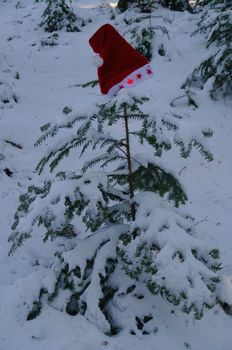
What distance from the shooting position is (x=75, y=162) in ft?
22.3

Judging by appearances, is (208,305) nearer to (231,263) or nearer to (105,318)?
(105,318)

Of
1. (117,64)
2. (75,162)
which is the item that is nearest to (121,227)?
(117,64)

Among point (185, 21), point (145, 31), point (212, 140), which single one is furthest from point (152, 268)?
point (185, 21)

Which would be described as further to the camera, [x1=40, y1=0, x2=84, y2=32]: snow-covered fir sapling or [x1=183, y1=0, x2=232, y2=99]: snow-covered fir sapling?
[x1=40, y1=0, x2=84, y2=32]: snow-covered fir sapling

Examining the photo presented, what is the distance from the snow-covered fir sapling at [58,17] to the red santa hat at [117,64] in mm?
11153

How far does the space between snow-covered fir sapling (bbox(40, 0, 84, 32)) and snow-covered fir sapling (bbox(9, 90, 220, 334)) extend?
11188 mm

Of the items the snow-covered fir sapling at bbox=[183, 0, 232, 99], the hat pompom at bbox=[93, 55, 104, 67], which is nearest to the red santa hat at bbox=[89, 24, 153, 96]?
the hat pompom at bbox=[93, 55, 104, 67]

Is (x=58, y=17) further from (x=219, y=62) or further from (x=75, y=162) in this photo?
(x=75, y=162)

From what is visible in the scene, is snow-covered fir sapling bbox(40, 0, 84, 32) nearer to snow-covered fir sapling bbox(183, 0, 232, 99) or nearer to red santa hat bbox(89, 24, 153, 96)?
snow-covered fir sapling bbox(183, 0, 232, 99)

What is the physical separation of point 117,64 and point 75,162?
3.71 metres

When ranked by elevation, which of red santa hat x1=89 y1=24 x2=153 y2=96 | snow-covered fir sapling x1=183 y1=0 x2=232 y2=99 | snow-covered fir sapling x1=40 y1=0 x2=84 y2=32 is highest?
red santa hat x1=89 y1=24 x2=153 y2=96

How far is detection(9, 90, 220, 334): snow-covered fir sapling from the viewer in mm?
2895

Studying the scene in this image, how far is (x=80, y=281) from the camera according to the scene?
3.58 m

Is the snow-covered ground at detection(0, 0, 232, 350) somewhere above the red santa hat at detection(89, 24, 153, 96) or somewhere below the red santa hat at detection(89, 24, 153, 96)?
below
